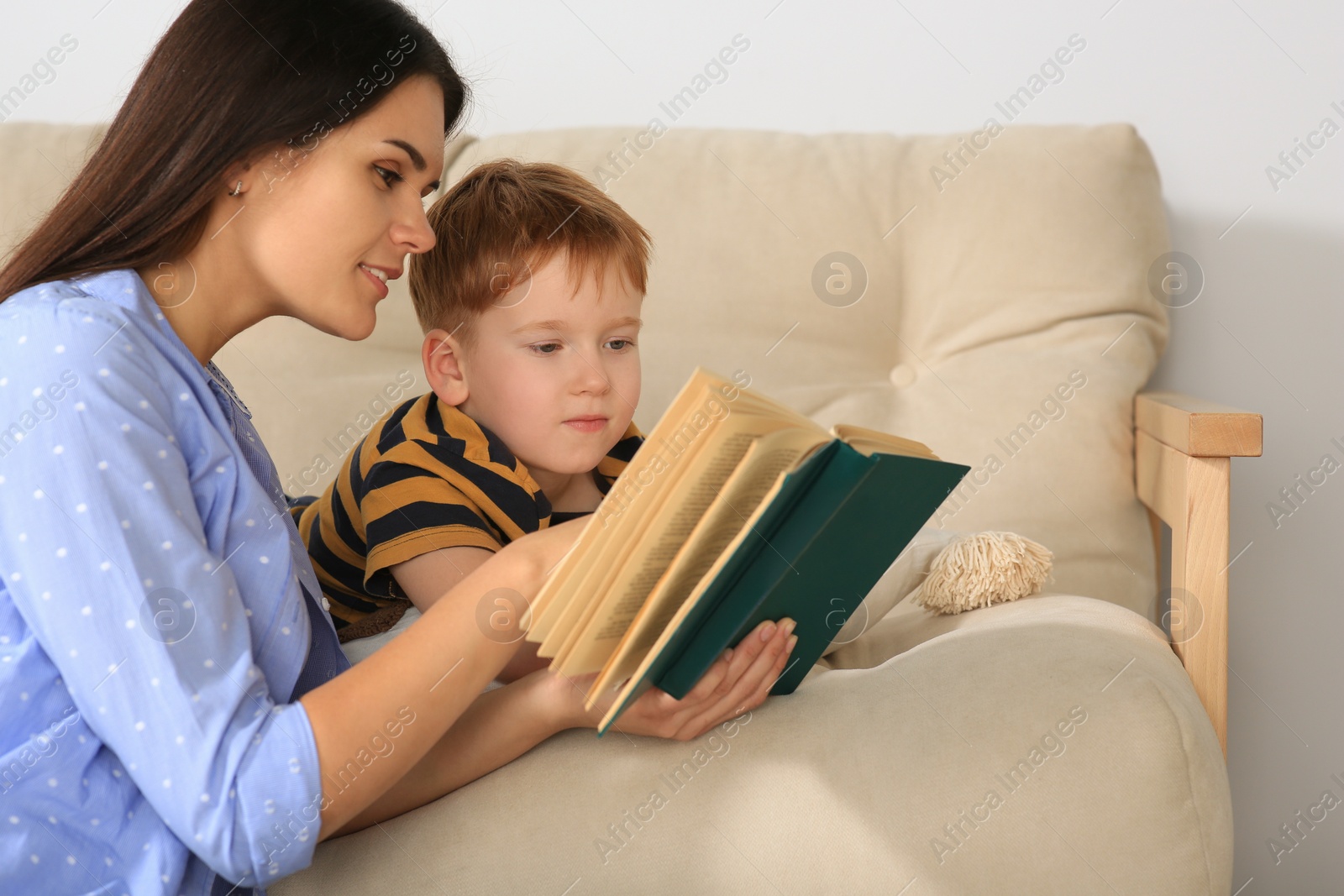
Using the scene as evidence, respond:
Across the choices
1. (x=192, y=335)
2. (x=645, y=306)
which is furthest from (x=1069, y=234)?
(x=192, y=335)

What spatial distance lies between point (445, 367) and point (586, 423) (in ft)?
0.54

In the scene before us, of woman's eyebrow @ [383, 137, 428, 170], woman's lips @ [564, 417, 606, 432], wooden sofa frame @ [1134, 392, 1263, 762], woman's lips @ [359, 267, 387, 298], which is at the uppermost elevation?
wooden sofa frame @ [1134, 392, 1263, 762]

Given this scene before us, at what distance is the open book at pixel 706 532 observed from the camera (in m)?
0.55

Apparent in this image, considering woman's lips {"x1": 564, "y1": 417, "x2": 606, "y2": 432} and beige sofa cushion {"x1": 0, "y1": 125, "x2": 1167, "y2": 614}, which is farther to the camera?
beige sofa cushion {"x1": 0, "y1": 125, "x2": 1167, "y2": 614}

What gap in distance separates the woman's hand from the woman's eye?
42 centimetres

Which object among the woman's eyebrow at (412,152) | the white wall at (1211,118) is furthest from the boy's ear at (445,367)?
the white wall at (1211,118)

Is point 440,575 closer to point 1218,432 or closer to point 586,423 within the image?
point 586,423

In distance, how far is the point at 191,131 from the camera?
0.73 m

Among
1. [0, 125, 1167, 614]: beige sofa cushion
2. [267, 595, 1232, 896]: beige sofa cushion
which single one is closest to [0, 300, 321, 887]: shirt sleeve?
[267, 595, 1232, 896]: beige sofa cushion

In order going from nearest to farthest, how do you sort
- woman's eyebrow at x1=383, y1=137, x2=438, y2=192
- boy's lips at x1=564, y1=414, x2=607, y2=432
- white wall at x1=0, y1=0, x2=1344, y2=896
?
woman's eyebrow at x1=383, y1=137, x2=438, y2=192, boy's lips at x1=564, y1=414, x2=607, y2=432, white wall at x1=0, y1=0, x2=1344, y2=896

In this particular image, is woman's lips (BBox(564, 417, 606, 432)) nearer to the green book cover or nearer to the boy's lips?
the boy's lips

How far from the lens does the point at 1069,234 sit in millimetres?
1342

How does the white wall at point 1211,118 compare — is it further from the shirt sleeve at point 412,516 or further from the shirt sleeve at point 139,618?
the shirt sleeve at point 139,618

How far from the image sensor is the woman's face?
0.75 m
